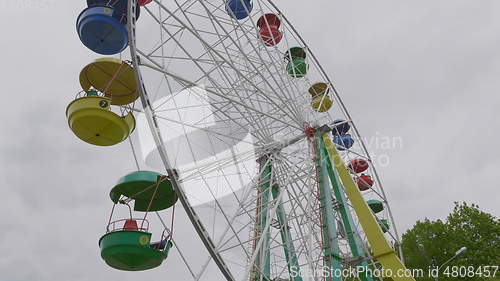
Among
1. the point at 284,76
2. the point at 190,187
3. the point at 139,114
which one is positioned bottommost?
the point at 190,187

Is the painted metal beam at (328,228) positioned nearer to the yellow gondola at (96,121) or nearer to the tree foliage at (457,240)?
the yellow gondola at (96,121)

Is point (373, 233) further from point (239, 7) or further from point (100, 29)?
point (239, 7)

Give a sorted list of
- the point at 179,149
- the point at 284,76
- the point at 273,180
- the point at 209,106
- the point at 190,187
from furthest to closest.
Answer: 1. the point at 284,76
2. the point at 273,180
3. the point at 209,106
4. the point at 179,149
5. the point at 190,187

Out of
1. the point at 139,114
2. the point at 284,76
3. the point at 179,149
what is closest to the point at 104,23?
the point at 139,114

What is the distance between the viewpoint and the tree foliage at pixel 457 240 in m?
21.7

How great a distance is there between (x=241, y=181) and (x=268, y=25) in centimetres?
562

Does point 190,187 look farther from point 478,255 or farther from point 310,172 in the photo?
point 478,255

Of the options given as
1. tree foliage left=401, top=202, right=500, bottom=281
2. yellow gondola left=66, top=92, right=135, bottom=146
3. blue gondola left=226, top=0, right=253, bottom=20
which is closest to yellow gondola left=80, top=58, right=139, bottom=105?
yellow gondola left=66, top=92, right=135, bottom=146

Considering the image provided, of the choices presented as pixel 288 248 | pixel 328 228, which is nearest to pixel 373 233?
pixel 328 228

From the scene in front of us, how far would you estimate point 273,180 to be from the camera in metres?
11.8

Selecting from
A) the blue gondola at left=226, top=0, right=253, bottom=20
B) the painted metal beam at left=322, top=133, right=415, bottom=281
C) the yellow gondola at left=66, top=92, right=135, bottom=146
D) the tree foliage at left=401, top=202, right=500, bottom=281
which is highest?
the blue gondola at left=226, top=0, right=253, bottom=20

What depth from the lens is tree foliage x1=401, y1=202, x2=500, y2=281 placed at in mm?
21719

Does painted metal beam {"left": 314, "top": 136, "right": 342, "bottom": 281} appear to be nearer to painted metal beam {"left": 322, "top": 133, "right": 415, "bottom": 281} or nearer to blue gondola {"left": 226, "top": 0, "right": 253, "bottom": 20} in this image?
painted metal beam {"left": 322, "top": 133, "right": 415, "bottom": 281}

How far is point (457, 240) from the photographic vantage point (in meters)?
23.4
